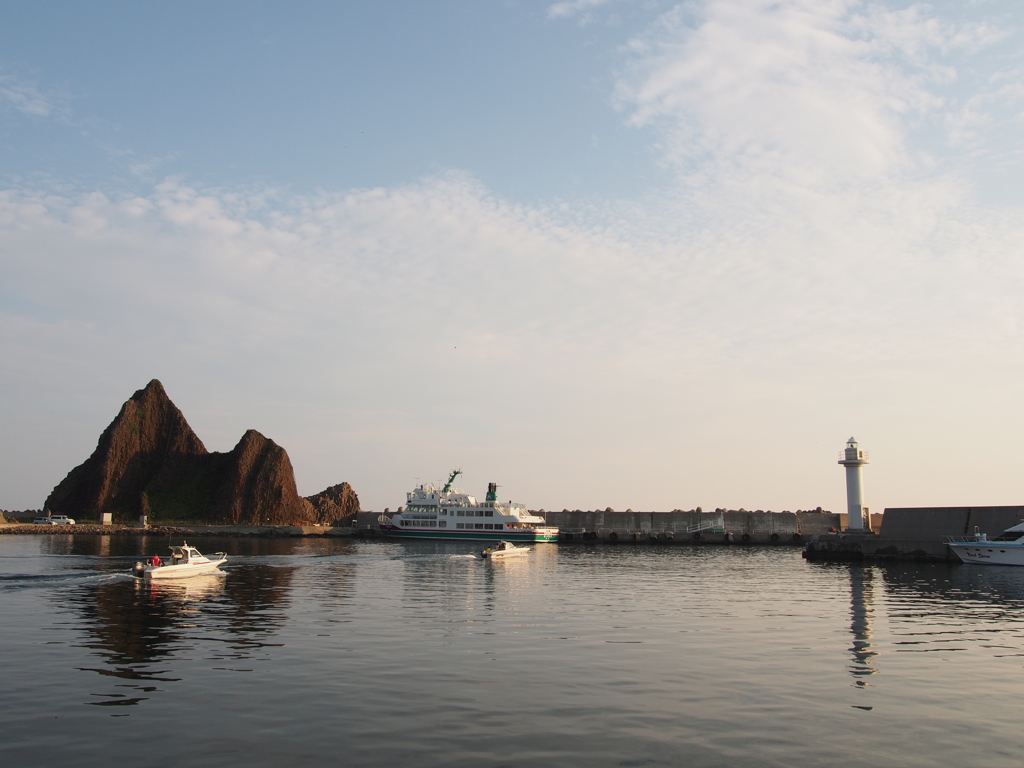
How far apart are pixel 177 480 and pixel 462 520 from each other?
71.1m

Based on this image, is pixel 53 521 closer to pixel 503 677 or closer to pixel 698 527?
A: pixel 698 527

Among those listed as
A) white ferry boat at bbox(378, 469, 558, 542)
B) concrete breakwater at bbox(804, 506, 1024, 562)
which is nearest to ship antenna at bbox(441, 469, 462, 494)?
white ferry boat at bbox(378, 469, 558, 542)

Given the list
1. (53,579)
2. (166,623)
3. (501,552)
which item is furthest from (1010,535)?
(53,579)

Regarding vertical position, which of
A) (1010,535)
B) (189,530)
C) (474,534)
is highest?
(1010,535)

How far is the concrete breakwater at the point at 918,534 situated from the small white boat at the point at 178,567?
4798 cm

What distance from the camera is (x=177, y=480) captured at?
138875mm

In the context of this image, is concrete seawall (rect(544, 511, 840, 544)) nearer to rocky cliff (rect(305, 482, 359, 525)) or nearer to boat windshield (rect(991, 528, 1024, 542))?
boat windshield (rect(991, 528, 1024, 542))

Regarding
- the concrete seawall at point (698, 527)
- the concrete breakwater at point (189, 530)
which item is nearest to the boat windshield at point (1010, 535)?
the concrete seawall at point (698, 527)

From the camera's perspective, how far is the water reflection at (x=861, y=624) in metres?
18.8

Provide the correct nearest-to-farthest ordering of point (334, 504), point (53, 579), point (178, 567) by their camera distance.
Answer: point (53, 579), point (178, 567), point (334, 504)

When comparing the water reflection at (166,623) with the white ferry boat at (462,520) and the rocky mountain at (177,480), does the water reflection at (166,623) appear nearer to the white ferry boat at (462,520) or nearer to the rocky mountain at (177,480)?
the white ferry boat at (462,520)

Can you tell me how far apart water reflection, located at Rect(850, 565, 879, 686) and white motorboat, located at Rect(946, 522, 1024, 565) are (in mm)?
12510

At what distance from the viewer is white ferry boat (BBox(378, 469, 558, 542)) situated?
92688mm

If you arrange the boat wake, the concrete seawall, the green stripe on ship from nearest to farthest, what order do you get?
the boat wake < the green stripe on ship < the concrete seawall
